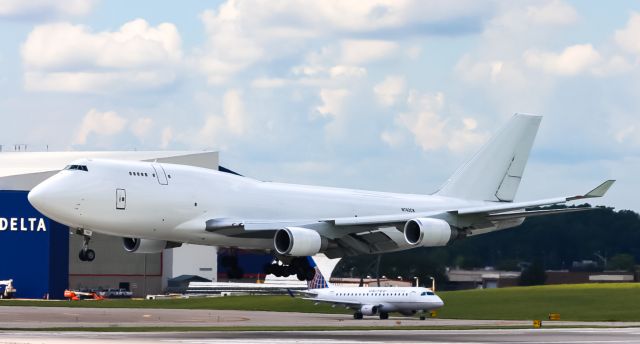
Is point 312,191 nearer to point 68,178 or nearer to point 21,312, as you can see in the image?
point 68,178

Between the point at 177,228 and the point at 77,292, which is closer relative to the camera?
the point at 177,228

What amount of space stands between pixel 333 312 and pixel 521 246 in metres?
23.3

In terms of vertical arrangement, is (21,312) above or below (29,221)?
below

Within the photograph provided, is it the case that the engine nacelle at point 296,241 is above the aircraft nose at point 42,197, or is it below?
below

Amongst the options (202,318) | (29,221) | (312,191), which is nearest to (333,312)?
(202,318)

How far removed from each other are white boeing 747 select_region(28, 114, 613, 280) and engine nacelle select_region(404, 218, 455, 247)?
54 mm

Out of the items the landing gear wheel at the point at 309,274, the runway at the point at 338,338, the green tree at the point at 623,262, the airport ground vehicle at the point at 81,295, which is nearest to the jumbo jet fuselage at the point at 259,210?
the landing gear wheel at the point at 309,274

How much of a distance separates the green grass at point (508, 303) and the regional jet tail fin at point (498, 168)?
42.5m

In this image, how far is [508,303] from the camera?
134 metres

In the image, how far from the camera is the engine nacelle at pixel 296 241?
67.4 metres

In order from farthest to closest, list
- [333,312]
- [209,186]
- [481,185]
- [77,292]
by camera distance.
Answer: [77,292], [333,312], [481,185], [209,186]

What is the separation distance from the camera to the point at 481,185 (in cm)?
8081

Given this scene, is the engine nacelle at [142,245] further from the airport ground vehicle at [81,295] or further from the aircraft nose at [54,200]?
the airport ground vehicle at [81,295]

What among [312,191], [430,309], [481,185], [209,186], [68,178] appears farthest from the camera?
[430,309]
